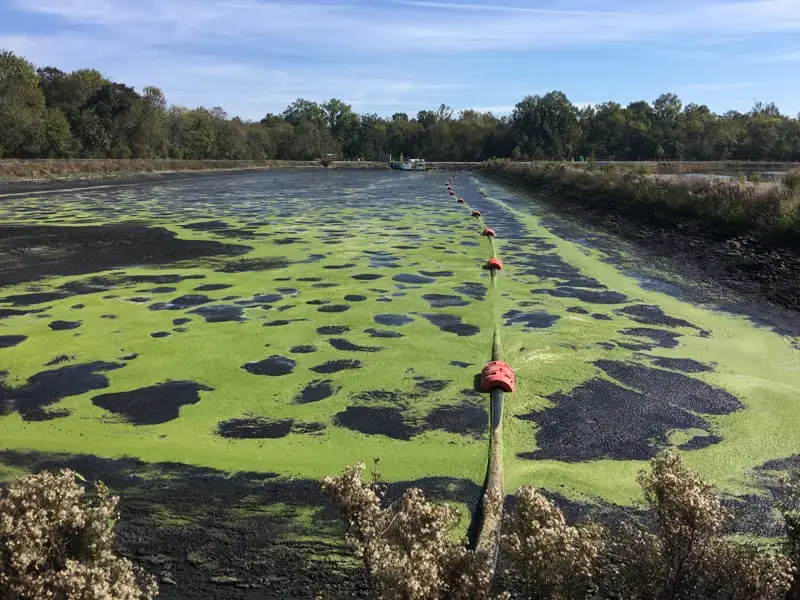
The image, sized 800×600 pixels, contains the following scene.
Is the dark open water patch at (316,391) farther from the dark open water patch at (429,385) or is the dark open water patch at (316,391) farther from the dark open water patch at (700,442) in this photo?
the dark open water patch at (700,442)

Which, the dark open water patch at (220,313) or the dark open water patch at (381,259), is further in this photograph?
the dark open water patch at (381,259)

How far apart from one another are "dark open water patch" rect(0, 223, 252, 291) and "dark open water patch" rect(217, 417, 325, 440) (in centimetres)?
688

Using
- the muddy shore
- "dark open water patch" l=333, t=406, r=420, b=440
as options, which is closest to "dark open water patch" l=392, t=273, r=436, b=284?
the muddy shore

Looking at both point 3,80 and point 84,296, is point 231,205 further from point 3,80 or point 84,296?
point 3,80

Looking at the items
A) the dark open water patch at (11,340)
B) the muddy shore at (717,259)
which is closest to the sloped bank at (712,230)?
the muddy shore at (717,259)

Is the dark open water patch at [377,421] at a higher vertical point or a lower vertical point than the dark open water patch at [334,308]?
lower

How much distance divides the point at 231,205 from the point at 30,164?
82.0ft

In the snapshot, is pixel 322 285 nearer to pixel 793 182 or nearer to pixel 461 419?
pixel 461 419

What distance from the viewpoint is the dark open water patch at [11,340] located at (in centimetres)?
672

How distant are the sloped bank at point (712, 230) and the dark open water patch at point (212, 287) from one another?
7.67 meters

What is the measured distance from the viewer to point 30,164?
4172cm

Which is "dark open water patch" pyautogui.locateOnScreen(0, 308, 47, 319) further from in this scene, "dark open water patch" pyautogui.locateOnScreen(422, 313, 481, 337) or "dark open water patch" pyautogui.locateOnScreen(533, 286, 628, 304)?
"dark open water patch" pyautogui.locateOnScreen(533, 286, 628, 304)

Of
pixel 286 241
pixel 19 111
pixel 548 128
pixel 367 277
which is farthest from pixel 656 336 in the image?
pixel 548 128

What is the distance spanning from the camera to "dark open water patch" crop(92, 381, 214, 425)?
16.8ft
